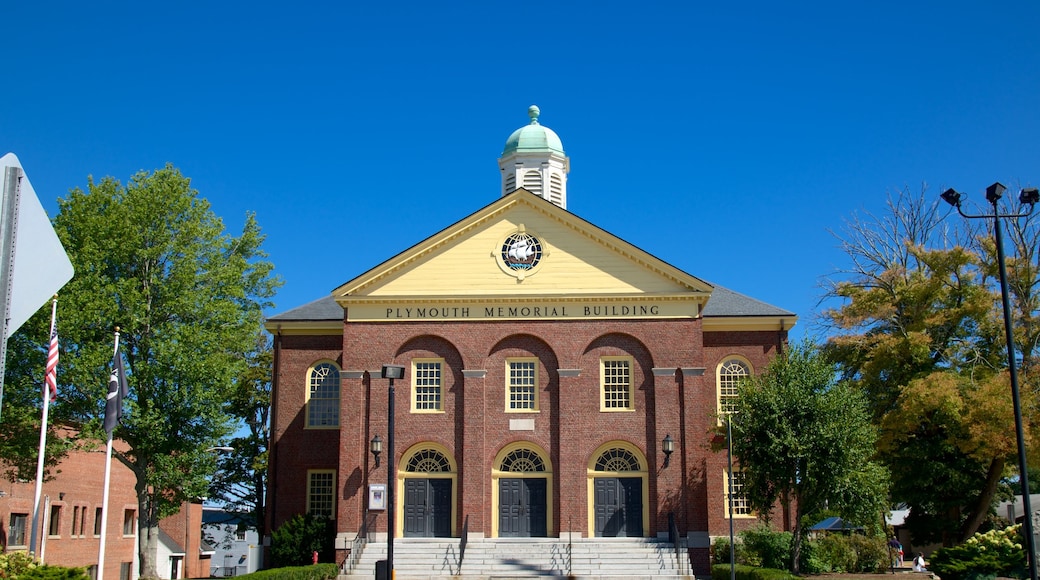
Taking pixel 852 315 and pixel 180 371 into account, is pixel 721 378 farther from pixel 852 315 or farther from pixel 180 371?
pixel 180 371

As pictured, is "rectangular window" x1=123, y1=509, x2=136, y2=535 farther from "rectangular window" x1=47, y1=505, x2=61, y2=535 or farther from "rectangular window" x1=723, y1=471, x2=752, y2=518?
"rectangular window" x1=723, y1=471, x2=752, y2=518

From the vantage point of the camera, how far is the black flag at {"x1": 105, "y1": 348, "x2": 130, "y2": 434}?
22656 millimetres

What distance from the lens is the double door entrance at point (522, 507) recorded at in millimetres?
33031

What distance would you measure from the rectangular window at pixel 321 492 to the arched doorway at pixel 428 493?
12.2 feet

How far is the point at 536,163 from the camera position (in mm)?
41312

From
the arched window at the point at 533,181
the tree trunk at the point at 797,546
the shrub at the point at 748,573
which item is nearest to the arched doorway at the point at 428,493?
the shrub at the point at 748,573

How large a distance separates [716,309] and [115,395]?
71.8ft

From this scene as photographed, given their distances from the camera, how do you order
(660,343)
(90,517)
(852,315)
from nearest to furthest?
(660,343)
(852,315)
(90,517)

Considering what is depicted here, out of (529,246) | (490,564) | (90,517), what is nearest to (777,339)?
(529,246)

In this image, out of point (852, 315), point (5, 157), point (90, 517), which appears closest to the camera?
point (5, 157)

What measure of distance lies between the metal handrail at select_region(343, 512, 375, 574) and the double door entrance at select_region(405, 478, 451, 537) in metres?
1.52

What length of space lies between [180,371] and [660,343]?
1588cm

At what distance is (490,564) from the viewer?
100ft

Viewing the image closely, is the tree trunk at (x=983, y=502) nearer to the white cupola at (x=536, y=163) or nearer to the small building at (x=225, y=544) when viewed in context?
the white cupola at (x=536, y=163)
